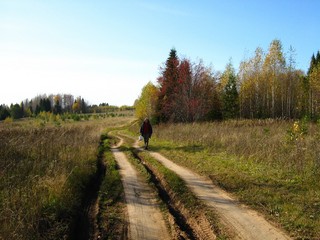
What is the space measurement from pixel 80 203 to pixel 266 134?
39.5 ft

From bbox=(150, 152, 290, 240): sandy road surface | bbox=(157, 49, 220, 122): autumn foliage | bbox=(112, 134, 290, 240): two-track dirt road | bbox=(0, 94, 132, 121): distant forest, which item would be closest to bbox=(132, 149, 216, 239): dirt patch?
bbox=(112, 134, 290, 240): two-track dirt road

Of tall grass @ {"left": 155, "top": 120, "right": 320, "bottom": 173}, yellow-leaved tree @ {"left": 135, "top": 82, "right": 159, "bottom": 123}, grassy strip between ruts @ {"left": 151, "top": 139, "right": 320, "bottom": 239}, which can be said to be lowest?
grassy strip between ruts @ {"left": 151, "top": 139, "right": 320, "bottom": 239}

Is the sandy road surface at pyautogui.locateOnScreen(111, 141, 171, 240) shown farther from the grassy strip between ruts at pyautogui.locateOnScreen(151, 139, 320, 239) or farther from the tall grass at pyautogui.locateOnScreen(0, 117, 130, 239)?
the grassy strip between ruts at pyautogui.locateOnScreen(151, 139, 320, 239)

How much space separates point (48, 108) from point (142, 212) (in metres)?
119

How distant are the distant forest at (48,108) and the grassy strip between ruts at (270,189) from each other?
9223cm

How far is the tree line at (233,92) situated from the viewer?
38750mm

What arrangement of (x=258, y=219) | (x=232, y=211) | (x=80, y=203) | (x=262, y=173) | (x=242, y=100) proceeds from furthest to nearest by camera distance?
(x=242, y=100), (x=262, y=173), (x=80, y=203), (x=232, y=211), (x=258, y=219)

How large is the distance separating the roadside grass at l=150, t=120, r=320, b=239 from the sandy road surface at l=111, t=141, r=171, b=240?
243 cm

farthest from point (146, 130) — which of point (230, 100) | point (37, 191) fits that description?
point (230, 100)

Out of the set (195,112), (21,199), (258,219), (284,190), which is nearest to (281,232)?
(258,219)

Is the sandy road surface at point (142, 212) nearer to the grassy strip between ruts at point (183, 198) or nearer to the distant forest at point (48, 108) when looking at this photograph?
the grassy strip between ruts at point (183, 198)

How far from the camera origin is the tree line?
38750mm

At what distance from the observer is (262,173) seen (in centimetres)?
1078

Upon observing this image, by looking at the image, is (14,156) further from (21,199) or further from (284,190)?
(284,190)
